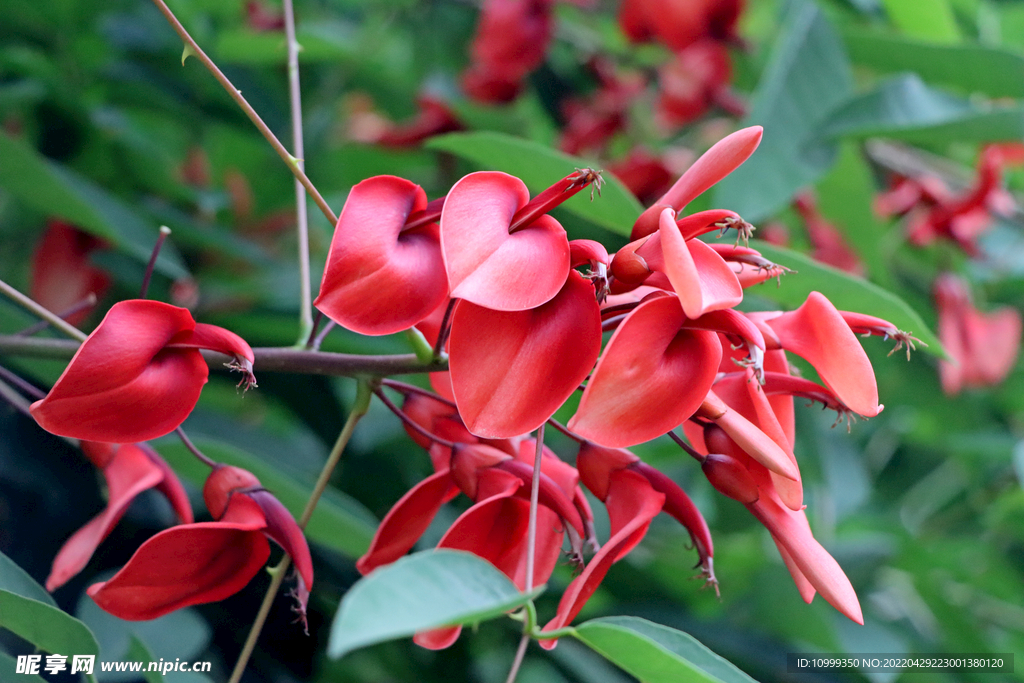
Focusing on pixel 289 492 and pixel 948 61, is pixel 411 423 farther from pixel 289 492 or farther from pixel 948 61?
pixel 948 61

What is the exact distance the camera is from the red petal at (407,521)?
36 cm

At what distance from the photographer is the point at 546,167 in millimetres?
506

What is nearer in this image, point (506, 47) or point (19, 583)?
point (19, 583)

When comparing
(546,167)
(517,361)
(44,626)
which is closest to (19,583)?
(44,626)

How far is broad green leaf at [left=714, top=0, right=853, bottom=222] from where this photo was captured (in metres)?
0.60

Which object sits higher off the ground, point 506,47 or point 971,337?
point 506,47

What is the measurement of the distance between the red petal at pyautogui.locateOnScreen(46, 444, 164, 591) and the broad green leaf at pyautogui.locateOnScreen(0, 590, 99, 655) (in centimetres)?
4

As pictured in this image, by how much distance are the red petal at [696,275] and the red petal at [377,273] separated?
0.09 meters

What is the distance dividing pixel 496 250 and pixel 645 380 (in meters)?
0.07

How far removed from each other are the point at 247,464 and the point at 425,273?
236mm

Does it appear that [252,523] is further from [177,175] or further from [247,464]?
[177,175]

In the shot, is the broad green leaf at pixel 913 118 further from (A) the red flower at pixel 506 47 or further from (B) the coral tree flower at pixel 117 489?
(B) the coral tree flower at pixel 117 489

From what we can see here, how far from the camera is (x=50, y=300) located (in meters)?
0.64

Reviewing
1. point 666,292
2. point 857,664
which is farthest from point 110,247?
point 857,664
